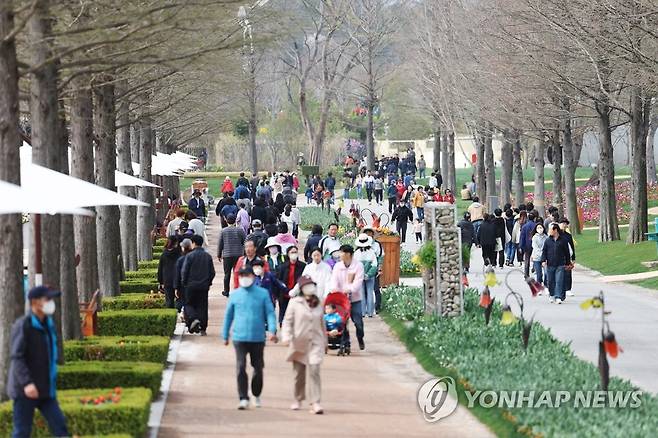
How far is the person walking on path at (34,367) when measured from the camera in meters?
11.8

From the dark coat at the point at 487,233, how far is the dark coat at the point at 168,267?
11885 mm

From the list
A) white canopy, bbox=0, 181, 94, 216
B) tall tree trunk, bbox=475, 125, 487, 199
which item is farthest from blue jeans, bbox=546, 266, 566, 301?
tall tree trunk, bbox=475, 125, 487, 199

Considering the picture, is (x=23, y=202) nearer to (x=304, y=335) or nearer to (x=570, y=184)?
(x=304, y=335)

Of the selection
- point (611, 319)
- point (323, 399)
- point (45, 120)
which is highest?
point (45, 120)

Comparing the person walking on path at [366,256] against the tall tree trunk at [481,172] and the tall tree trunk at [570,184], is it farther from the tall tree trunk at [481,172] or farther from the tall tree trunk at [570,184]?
the tall tree trunk at [481,172]

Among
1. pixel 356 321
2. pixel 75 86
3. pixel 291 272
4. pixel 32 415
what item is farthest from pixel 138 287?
pixel 32 415

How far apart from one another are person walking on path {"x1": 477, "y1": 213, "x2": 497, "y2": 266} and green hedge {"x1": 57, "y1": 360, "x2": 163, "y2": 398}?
19196 millimetres

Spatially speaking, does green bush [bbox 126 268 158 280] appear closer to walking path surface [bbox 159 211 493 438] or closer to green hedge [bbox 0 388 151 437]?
walking path surface [bbox 159 211 493 438]

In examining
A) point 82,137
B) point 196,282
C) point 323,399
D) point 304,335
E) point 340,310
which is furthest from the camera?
point 196,282

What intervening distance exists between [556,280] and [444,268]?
4.27 m

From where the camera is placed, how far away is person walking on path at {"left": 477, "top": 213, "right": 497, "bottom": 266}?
33969mm

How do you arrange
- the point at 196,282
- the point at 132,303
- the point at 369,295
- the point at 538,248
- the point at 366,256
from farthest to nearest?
the point at 538,248 < the point at 369,295 < the point at 366,256 < the point at 132,303 < the point at 196,282

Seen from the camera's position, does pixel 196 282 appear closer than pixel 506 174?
Yes

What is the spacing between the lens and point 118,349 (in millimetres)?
17234
